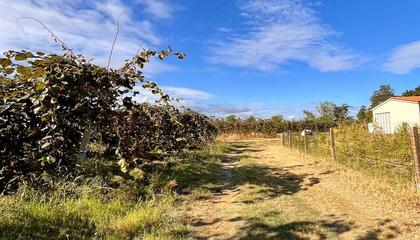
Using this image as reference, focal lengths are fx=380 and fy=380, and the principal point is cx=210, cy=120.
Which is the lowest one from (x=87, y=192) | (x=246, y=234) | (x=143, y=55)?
(x=246, y=234)

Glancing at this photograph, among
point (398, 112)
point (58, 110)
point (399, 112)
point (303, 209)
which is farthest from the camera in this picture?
point (398, 112)

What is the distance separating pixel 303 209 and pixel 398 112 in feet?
98.7

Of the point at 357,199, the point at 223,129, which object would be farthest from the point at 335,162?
the point at 223,129

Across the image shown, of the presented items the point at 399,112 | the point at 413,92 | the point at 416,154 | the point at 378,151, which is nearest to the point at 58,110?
the point at 416,154

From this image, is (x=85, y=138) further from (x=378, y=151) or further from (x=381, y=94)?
(x=381, y=94)

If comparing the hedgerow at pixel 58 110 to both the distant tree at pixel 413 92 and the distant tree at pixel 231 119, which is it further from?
the distant tree at pixel 413 92

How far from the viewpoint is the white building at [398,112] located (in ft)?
101

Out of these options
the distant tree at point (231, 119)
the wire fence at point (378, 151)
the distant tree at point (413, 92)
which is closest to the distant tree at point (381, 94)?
the distant tree at point (413, 92)

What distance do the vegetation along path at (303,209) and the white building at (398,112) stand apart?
2307cm

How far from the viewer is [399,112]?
32625 millimetres

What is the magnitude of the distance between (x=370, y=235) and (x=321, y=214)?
116 centimetres

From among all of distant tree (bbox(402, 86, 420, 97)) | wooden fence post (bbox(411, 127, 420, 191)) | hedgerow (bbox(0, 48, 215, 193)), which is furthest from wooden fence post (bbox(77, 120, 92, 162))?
distant tree (bbox(402, 86, 420, 97))

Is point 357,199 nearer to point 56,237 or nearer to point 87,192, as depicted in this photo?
point 87,192

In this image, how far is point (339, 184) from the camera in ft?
28.6
